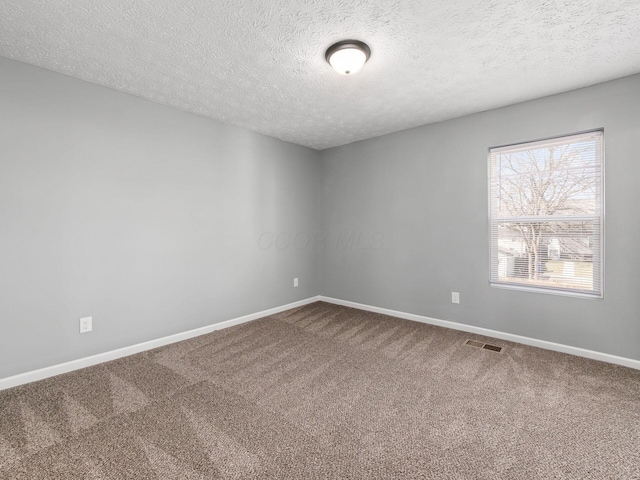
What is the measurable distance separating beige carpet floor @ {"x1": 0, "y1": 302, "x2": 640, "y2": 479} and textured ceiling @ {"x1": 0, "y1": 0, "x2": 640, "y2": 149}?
251cm

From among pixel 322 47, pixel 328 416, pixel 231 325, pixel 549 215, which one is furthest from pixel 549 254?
pixel 231 325

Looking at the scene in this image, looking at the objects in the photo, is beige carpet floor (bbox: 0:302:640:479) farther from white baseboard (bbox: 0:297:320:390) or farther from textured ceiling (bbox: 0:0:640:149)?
textured ceiling (bbox: 0:0:640:149)

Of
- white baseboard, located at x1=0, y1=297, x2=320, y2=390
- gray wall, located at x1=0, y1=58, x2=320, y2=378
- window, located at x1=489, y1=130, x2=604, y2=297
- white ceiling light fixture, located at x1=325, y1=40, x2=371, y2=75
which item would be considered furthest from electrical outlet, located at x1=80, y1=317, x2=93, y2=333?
window, located at x1=489, y1=130, x2=604, y2=297

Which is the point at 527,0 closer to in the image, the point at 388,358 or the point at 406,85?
the point at 406,85

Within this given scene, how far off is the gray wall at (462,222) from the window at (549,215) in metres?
0.10

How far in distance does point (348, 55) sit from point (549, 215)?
100 inches

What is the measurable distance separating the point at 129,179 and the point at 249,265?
1.70 m

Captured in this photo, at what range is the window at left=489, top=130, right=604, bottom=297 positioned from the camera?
2.79 m

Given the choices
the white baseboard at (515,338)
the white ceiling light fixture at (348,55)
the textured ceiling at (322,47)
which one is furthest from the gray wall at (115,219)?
the white ceiling light fixture at (348,55)

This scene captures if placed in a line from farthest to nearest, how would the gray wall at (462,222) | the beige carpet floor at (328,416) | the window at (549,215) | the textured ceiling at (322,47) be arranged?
the window at (549,215) < the gray wall at (462,222) < the textured ceiling at (322,47) < the beige carpet floor at (328,416)

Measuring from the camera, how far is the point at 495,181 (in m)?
3.33

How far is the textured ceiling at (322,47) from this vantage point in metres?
1.78

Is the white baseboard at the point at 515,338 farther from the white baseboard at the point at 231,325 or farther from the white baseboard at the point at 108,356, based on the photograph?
the white baseboard at the point at 108,356

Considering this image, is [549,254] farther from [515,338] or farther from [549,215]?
[515,338]
